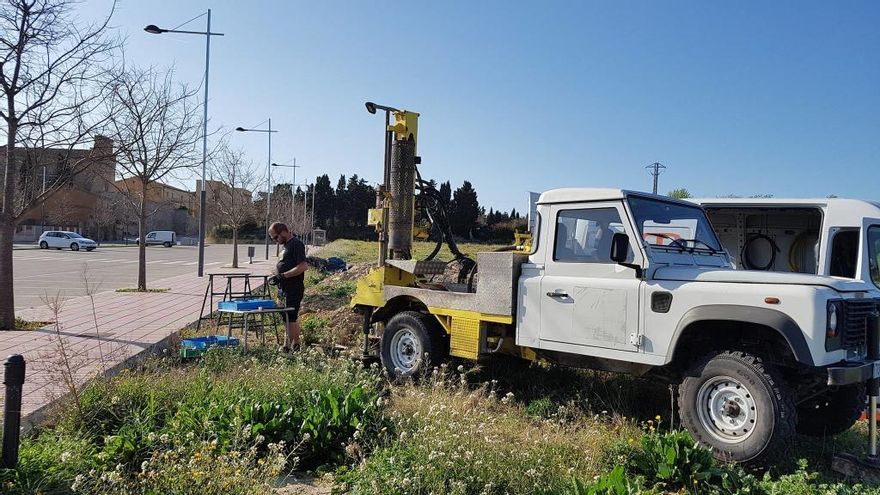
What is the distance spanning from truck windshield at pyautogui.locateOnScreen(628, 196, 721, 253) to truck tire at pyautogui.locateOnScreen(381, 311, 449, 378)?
265 centimetres

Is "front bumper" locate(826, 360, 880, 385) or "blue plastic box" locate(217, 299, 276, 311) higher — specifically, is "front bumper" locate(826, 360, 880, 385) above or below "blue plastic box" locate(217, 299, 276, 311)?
above

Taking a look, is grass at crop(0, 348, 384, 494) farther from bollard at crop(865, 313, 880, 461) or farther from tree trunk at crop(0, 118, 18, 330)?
tree trunk at crop(0, 118, 18, 330)

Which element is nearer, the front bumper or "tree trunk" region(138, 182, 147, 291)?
the front bumper

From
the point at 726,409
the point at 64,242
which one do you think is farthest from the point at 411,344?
the point at 64,242

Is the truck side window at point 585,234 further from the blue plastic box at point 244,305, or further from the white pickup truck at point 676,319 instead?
the blue plastic box at point 244,305

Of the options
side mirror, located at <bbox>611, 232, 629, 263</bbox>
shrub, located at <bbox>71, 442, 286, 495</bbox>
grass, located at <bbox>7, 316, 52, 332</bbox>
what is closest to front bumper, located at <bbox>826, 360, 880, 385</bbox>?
side mirror, located at <bbox>611, 232, 629, 263</bbox>

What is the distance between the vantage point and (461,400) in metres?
5.36

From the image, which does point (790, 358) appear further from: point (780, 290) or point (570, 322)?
point (570, 322)

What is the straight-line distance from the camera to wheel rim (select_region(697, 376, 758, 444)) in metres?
4.61

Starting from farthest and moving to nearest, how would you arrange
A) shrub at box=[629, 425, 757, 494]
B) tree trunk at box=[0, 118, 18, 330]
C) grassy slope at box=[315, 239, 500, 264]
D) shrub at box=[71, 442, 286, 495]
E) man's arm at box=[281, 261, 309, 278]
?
grassy slope at box=[315, 239, 500, 264]
tree trunk at box=[0, 118, 18, 330]
man's arm at box=[281, 261, 309, 278]
shrub at box=[629, 425, 757, 494]
shrub at box=[71, 442, 286, 495]

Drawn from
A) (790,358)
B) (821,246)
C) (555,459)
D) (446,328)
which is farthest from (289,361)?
(821,246)

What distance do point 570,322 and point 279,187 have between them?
5174 centimetres

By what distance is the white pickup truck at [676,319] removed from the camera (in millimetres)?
4494

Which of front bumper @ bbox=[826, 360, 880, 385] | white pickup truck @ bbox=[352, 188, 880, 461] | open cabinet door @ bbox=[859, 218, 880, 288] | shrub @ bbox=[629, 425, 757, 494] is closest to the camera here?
shrub @ bbox=[629, 425, 757, 494]
